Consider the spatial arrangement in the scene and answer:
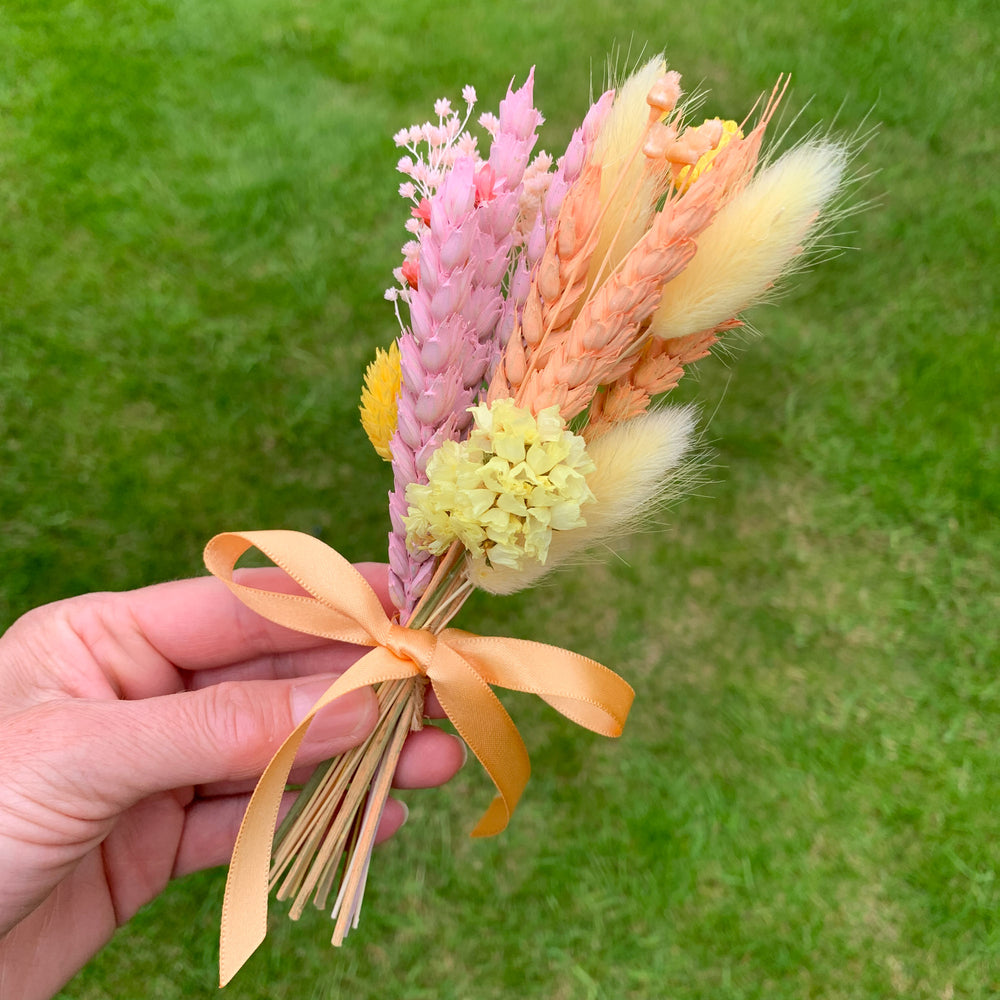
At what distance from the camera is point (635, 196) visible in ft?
2.24

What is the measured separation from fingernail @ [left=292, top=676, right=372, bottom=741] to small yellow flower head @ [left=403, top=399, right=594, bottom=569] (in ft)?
1.00

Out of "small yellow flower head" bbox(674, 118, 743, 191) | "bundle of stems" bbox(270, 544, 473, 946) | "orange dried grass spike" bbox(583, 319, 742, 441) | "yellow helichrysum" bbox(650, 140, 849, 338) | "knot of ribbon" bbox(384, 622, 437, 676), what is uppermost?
"small yellow flower head" bbox(674, 118, 743, 191)

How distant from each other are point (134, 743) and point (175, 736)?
0.14 feet

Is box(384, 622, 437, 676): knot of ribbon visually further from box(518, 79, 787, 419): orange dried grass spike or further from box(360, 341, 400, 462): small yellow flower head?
box(518, 79, 787, 419): orange dried grass spike

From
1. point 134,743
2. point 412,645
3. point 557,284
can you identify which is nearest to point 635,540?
point 412,645

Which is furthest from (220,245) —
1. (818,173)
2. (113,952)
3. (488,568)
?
(113,952)

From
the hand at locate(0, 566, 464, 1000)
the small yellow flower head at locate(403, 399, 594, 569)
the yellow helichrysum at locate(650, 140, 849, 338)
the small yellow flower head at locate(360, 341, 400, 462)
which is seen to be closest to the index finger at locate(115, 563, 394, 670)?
the hand at locate(0, 566, 464, 1000)

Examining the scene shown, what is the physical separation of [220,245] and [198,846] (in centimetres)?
125

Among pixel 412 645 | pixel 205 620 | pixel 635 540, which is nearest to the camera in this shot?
pixel 412 645

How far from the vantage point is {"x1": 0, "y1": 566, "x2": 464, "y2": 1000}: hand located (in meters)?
0.78

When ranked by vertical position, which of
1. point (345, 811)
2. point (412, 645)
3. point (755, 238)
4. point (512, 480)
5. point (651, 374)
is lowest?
point (345, 811)

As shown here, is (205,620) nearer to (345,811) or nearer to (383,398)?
(345,811)

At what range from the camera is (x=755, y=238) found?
0.64m

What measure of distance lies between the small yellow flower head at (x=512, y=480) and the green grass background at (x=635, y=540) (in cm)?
78
